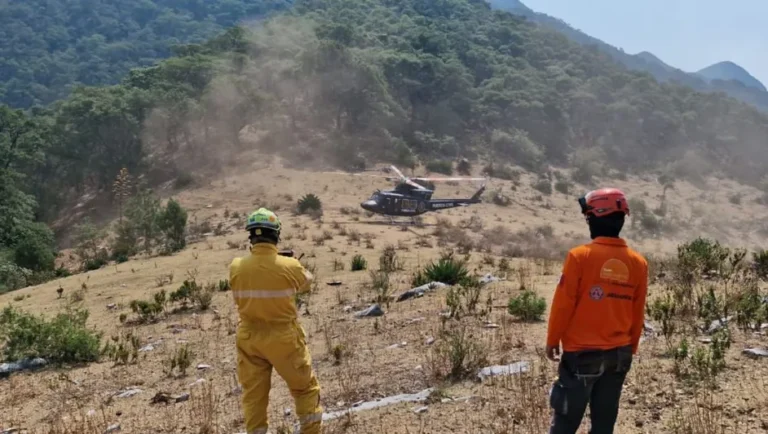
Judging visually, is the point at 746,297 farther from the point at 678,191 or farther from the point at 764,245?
the point at 678,191

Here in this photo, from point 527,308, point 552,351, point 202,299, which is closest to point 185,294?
point 202,299

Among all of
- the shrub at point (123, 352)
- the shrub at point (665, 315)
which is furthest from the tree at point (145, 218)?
the shrub at point (665, 315)

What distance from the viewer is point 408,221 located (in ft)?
77.8

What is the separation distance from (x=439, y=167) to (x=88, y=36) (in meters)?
102

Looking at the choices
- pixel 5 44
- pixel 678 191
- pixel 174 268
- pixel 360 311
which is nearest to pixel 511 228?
pixel 174 268

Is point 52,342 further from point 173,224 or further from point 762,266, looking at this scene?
point 173,224

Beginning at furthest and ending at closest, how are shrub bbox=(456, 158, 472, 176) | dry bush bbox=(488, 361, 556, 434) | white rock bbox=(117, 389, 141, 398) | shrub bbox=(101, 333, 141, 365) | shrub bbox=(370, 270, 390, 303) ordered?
1. shrub bbox=(456, 158, 472, 176)
2. shrub bbox=(370, 270, 390, 303)
3. shrub bbox=(101, 333, 141, 365)
4. white rock bbox=(117, 389, 141, 398)
5. dry bush bbox=(488, 361, 556, 434)

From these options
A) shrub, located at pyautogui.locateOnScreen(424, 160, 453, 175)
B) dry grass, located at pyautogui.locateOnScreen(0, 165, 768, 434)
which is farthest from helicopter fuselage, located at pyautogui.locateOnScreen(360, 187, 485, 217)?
shrub, located at pyautogui.locateOnScreen(424, 160, 453, 175)

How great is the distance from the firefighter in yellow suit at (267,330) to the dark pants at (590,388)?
1617 millimetres

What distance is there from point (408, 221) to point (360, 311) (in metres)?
15.4

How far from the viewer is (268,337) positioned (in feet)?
12.4

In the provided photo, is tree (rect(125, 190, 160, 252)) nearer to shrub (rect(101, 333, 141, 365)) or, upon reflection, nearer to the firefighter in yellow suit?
shrub (rect(101, 333, 141, 365))

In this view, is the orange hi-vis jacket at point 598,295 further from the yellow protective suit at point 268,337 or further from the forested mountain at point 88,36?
the forested mountain at point 88,36

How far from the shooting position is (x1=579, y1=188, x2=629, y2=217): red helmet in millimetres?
3074
